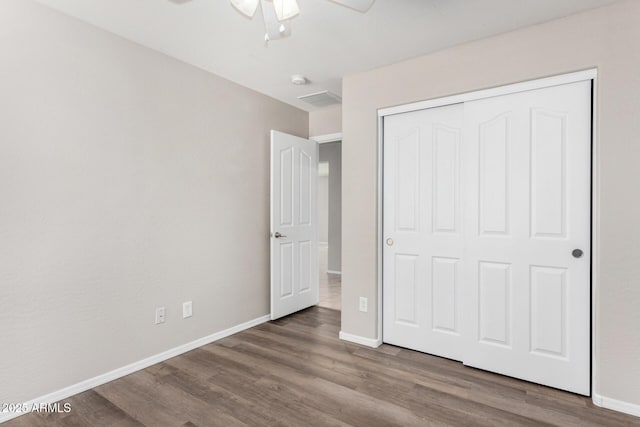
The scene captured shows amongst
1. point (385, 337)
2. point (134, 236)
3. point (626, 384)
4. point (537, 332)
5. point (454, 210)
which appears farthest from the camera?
point (385, 337)

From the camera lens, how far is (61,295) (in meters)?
2.18

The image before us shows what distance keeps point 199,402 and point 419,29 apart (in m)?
2.92

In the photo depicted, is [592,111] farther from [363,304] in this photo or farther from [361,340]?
[361,340]

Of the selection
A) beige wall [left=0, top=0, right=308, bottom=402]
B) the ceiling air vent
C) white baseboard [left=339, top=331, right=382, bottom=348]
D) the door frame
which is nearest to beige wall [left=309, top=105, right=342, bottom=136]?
the ceiling air vent

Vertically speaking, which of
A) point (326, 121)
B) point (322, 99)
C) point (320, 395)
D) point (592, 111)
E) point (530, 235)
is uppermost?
point (322, 99)

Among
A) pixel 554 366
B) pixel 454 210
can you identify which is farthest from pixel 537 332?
pixel 454 210

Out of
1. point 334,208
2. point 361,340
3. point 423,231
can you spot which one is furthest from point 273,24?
point 334,208

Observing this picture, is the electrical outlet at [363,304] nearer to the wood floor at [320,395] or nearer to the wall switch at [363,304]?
the wall switch at [363,304]

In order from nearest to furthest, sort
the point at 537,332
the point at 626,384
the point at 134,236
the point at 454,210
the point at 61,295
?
the point at 626,384
the point at 61,295
the point at 537,332
the point at 134,236
the point at 454,210

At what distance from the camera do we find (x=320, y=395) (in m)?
2.24

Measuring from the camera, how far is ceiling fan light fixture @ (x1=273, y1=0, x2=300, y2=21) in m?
Result: 1.52

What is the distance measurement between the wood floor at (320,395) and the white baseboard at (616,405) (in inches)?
1.9

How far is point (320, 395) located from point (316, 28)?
2506 millimetres

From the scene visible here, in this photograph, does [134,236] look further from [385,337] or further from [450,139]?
[450,139]
